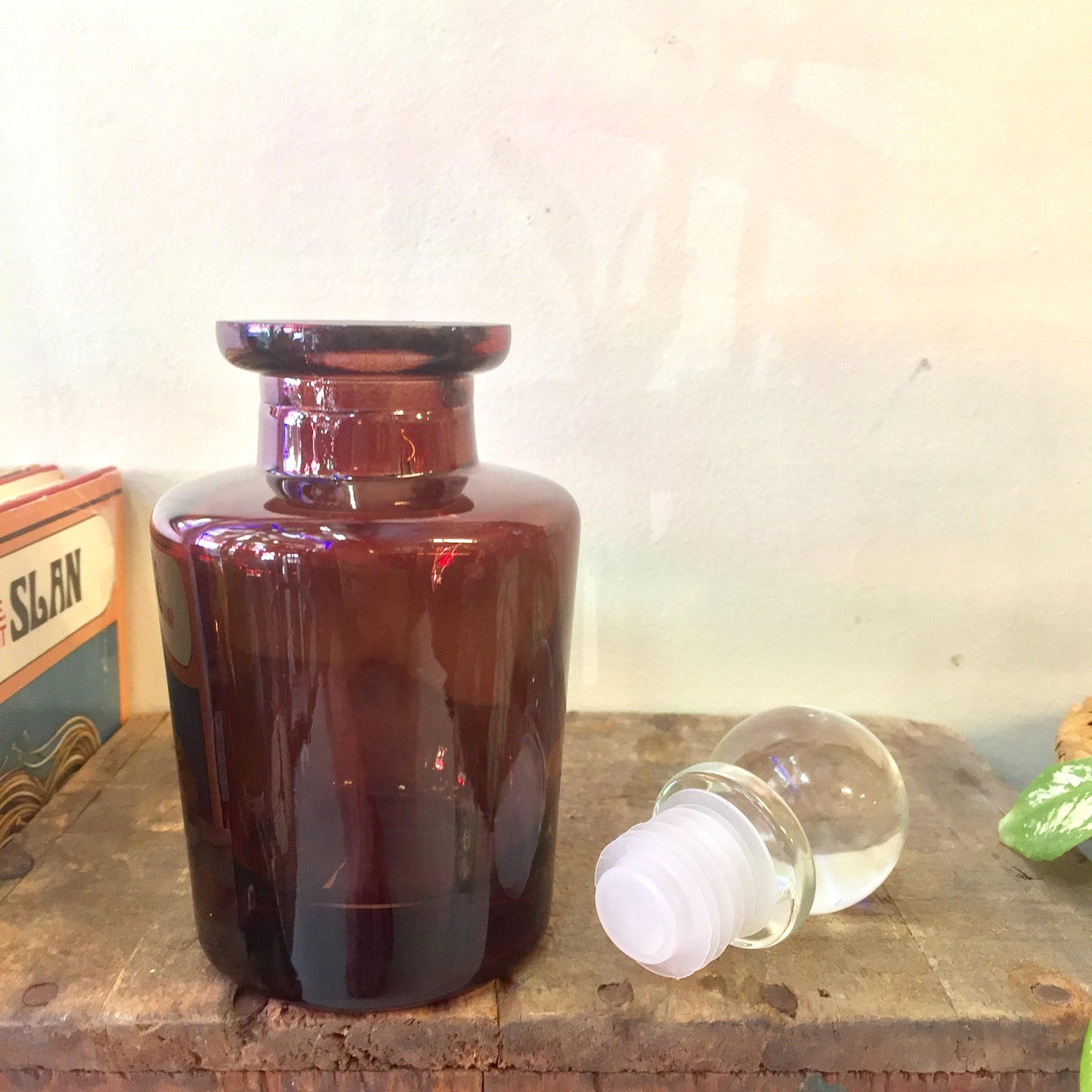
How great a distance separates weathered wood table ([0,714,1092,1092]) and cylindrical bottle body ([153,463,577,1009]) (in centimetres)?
2

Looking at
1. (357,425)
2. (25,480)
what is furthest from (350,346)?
(25,480)

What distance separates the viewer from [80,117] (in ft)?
1.69

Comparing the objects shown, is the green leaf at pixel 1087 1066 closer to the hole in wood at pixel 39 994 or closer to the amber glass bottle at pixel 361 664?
the amber glass bottle at pixel 361 664

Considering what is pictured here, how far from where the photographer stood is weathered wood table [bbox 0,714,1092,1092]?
33 cm

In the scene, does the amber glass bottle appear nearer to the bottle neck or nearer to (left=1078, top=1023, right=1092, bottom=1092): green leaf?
the bottle neck

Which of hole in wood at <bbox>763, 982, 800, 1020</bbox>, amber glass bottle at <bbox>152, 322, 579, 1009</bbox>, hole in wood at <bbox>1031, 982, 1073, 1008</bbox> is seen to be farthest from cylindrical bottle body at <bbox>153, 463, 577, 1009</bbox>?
hole in wood at <bbox>1031, 982, 1073, 1008</bbox>

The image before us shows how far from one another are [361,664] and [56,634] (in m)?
0.30

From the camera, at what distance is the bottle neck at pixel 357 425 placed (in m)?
0.32

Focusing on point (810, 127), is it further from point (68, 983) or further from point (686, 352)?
point (68, 983)

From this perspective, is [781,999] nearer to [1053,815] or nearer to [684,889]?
[684,889]

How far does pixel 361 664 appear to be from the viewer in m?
0.31

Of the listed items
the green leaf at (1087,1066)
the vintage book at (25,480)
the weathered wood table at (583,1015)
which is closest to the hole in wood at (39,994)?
the weathered wood table at (583,1015)

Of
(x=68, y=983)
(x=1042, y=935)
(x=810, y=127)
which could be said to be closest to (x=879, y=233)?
(x=810, y=127)

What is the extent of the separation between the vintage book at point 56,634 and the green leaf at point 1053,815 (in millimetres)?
537
